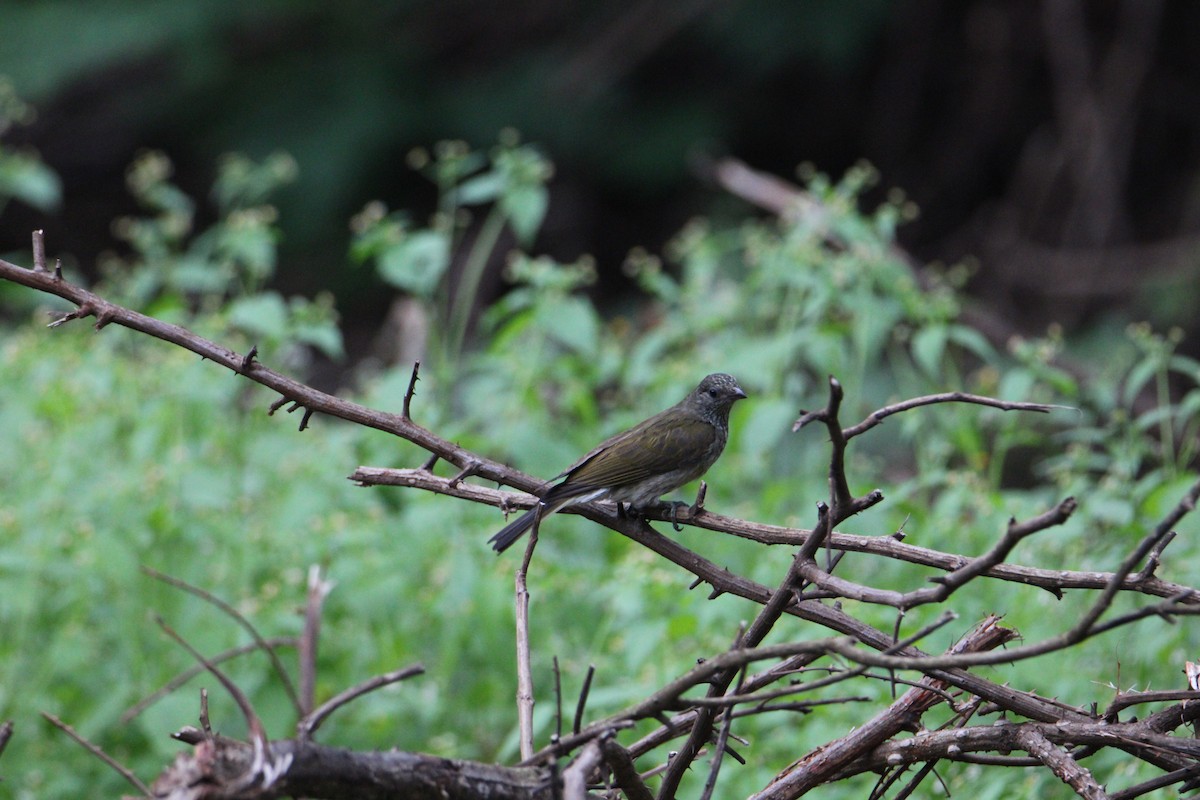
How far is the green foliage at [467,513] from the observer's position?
12.2ft

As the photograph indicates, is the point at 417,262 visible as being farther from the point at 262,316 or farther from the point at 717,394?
the point at 717,394

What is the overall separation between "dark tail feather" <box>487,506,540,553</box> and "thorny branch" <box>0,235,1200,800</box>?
0.46m

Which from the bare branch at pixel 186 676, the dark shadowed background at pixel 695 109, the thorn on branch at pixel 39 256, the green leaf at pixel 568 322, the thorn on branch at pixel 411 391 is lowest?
the bare branch at pixel 186 676

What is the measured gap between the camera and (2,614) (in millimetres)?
4180

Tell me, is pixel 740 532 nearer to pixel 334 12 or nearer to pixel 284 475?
pixel 284 475

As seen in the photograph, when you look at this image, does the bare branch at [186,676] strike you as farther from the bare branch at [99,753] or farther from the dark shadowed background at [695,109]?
the dark shadowed background at [695,109]

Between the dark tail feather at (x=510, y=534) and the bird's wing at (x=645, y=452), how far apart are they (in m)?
0.15

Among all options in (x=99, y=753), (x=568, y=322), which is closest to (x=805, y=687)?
(x=99, y=753)

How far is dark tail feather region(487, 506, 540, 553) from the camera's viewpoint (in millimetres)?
3039

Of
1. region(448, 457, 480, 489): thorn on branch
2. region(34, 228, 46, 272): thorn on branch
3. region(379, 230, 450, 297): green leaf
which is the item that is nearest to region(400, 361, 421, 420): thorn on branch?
region(448, 457, 480, 489): thorn on branch

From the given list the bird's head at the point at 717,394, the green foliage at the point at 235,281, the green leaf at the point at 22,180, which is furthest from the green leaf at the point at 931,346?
the green leaf at the point at 22,180

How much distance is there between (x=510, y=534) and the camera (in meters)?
3.14

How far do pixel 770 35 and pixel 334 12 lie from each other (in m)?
3.54

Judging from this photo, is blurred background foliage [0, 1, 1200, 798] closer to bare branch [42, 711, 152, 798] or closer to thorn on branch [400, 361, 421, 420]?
thorn on branch [400, 361, 421, 420]
